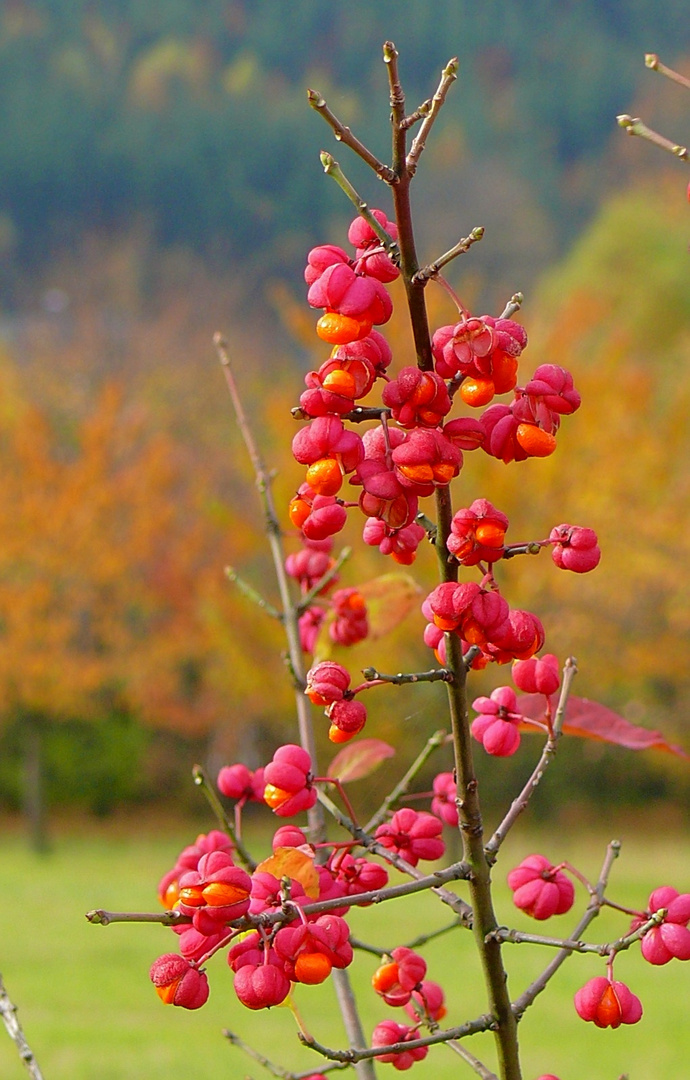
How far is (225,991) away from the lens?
765 centimetres

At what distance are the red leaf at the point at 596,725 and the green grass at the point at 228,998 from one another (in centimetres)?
445

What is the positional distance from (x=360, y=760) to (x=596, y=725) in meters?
0.21

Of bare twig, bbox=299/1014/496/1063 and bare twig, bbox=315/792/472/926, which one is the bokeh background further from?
bare twig, bbox=299/1014/496/1063

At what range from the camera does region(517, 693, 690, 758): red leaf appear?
1.00m

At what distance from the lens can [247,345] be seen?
24.6m

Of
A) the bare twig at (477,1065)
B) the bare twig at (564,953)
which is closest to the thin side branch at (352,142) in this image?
the bare twig at (564,953)

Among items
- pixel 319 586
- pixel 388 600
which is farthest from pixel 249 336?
pixel 388 600

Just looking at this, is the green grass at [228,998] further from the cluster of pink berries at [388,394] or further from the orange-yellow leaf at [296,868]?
the cluster of pink berries at [388,394]

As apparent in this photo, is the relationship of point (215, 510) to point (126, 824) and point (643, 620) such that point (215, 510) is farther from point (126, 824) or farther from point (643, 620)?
point (126, 824)

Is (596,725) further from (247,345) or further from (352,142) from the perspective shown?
(247,345)

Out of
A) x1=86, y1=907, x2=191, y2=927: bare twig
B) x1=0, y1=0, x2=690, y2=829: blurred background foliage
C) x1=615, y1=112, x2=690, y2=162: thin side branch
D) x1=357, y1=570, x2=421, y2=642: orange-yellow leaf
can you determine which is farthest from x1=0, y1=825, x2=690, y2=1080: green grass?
x1=615, y1=112, x2=690, y2=162: thin side branch

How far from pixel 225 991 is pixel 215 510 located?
17.0 feet

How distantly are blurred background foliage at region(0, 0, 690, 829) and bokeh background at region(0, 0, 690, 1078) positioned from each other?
6 centimetres

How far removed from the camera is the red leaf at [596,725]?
100cm
